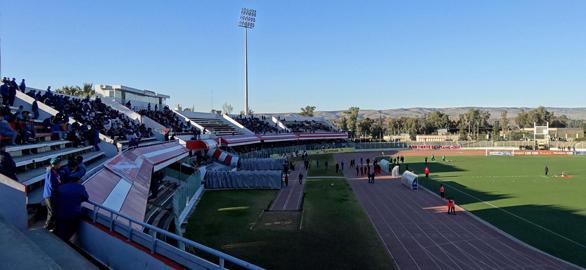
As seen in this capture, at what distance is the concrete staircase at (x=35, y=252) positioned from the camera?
15.3 feet

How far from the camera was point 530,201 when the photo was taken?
26578 mm

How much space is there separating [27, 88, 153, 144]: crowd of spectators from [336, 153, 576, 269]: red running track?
13610 mm

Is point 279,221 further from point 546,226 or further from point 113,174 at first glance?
point 546,226

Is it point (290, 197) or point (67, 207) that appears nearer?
point (67, 207)

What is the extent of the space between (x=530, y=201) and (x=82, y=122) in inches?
1047

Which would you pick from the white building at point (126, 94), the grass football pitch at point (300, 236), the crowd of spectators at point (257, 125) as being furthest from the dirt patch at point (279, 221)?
→ the crowd of spectators at point (257, 125)

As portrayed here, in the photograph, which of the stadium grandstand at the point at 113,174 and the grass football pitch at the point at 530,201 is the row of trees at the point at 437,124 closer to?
the grass football pitch at the point at 530,201

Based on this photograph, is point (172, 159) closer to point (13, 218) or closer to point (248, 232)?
point (248, 232)

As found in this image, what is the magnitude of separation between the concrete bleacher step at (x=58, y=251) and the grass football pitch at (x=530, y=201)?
50.9 ft

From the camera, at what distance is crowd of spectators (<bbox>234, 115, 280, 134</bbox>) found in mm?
74938

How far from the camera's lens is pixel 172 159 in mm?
25688

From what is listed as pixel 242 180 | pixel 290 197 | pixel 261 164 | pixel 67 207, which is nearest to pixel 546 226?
pixel 290 197

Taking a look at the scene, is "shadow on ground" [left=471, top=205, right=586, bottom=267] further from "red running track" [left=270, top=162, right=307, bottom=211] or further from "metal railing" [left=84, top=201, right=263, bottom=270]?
"metal railing" [left=84, top=201, right=263, bottom=270]

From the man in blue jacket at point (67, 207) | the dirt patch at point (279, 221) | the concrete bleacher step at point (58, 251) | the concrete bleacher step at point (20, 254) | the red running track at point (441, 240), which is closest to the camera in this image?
the concrete bleacher step at point (20, 254)
